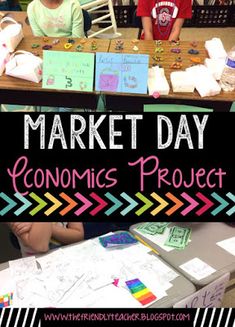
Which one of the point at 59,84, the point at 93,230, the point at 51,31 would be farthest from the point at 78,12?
the point at 93,230

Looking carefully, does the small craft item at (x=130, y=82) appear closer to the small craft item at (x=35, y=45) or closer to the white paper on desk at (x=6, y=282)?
the small craft item at (x=35, y=45)

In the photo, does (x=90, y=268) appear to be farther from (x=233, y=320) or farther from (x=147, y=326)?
(x=233, y=320)

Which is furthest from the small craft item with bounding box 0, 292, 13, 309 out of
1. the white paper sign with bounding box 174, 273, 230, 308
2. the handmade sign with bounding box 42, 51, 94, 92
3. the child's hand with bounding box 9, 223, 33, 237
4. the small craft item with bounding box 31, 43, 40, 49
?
the small craft item with bounding box 31, 43, 40, 49

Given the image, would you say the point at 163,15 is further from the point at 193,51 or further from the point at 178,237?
the point at 178,237

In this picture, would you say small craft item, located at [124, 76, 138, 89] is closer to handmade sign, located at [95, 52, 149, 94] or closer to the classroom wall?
handmade sign, located at [95, 52, 149, 94]

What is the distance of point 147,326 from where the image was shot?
3.82 ft

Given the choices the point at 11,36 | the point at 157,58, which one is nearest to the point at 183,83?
the point at 157,58

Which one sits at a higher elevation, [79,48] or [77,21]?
[77,21]

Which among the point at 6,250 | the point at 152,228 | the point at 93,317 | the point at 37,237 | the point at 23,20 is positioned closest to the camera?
the point at 93,317

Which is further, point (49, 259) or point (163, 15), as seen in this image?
point (163, 15)

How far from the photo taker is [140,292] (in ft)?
3.96

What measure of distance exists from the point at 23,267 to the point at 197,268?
61cm

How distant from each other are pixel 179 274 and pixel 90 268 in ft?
1.01

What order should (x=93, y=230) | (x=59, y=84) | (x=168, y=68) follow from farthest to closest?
(x=168, y=68)
(x=59, y=84)
(x=93, y=230)
